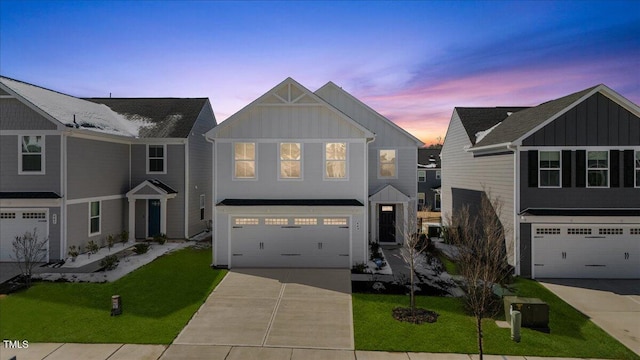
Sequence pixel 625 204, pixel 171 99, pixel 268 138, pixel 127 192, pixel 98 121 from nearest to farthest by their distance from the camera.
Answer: pixel 625 204 < pixel 268 138 < pixel 98 121 < pixel 127 192 < pixel 171 99

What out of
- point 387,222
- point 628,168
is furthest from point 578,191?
point 387,222

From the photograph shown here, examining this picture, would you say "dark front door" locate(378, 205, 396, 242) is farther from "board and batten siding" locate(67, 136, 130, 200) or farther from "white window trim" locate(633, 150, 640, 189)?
"board and batten siding" locate(67, 136, 130, 200)

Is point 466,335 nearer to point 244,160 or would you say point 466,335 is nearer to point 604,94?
point 244,160

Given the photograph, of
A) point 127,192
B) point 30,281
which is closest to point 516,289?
point 30,281

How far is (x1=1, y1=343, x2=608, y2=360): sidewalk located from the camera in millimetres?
8523

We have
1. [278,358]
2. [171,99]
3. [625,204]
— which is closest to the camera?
[278,358]

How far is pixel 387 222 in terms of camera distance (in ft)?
67.9

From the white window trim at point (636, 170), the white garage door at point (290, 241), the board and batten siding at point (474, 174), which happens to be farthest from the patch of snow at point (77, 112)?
the white window trim at point (636, 170)

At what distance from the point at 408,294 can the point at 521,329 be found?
11.9 feet

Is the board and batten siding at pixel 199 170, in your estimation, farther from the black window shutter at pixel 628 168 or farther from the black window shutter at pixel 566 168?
the black window shutter at pixel 628 168

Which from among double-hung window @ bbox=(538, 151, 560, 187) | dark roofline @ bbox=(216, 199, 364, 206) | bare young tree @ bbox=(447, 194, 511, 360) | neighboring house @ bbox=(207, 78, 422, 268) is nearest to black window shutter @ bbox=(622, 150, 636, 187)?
double-hung window @ bbox=(538, 151, 560, 187)

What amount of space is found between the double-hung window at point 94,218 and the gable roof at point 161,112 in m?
5.06

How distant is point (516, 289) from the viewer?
43.8ft

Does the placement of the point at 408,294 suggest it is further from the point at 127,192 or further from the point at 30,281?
the point at 127,192
